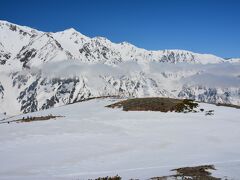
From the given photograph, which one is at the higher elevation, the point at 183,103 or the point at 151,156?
the point at 183,103

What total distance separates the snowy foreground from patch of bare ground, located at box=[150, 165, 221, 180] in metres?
0.56

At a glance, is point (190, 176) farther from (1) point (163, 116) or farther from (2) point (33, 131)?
(1) point (163, 116)

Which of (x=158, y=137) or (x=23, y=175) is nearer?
(x=23, y=175)

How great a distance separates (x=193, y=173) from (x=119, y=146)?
9522mm

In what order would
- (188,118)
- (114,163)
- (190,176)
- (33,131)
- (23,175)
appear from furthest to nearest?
→ (188,118), (33,131), (114,163), (23,175), (190,176)

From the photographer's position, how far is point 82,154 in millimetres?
25266

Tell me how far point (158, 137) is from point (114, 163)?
909 cm

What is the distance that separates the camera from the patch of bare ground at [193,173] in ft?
59.9

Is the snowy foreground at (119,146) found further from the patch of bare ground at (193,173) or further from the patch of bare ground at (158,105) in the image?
the patch of bare ground at (158,105)

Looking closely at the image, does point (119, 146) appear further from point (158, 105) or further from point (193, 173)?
point (158, 105)

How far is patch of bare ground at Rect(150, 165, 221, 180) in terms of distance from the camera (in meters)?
18.2

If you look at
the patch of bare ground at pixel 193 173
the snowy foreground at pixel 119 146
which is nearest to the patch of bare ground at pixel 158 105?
the snowy foreground at pixel 119 146

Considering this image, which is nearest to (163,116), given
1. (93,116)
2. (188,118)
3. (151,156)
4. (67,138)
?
(188,118)

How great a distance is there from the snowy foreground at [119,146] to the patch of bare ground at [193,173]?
1.83ft
